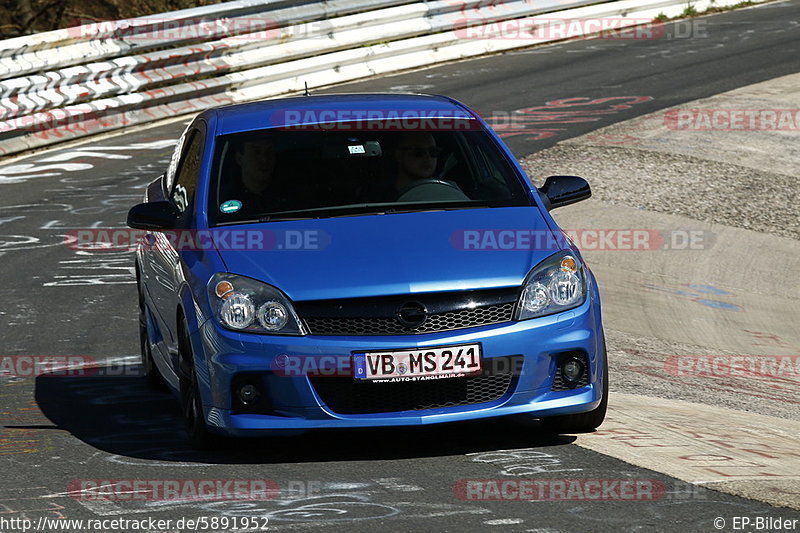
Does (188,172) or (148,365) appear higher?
(188,172)

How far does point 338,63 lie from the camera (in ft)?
66.1

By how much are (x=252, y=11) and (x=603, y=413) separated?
535 inches

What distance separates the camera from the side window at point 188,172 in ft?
24.7

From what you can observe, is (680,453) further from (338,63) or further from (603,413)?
(338,63)

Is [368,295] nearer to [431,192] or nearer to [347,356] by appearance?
[347,356]

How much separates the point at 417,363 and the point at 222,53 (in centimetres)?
1339

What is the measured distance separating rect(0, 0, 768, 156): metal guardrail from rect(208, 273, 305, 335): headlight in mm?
10861

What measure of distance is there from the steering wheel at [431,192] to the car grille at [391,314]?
3.59ft

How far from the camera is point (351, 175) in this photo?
7.32 meters

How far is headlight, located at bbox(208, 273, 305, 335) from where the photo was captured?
20.4 ft

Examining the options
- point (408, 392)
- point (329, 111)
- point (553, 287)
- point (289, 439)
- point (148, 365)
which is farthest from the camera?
point (148, 365)

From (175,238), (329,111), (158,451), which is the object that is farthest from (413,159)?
(158,451)

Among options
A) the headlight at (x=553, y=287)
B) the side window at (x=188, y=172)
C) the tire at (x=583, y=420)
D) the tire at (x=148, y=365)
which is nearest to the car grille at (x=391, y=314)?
the headlight at (x=553, y=287)

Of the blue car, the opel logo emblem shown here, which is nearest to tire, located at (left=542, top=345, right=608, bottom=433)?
the blue car
